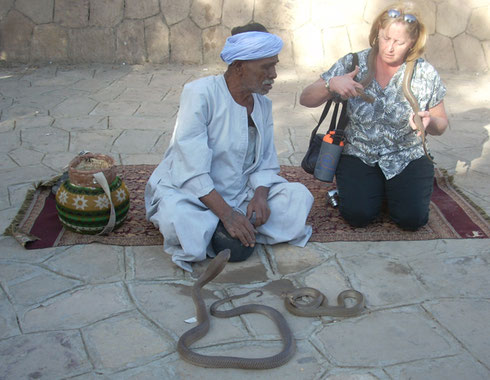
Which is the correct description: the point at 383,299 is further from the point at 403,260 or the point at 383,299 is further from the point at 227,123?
the point at 227,123

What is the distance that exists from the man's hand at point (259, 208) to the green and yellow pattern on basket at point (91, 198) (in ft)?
2.84

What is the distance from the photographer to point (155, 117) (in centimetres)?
643

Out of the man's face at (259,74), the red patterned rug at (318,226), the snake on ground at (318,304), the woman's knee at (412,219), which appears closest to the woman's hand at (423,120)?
the woman's knee at (412,219)

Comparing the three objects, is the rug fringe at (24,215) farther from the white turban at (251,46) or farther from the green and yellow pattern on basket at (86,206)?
the white turban at (251,46)

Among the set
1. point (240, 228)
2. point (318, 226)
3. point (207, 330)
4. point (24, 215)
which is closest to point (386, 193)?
point (318, 226)

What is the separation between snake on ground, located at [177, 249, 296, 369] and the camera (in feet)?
9.12

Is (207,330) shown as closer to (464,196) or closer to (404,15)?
(404,15)

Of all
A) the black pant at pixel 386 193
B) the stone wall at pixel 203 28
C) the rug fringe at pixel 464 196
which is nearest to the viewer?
the black pant at pixel 386 193

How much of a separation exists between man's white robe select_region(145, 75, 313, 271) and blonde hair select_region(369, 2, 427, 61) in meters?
0.90

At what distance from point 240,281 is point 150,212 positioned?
2.64 feet

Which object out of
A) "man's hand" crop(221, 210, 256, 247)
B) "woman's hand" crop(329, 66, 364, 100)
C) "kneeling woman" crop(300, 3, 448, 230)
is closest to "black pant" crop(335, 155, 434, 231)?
"kneeling woman" crop(300, 3, 448, 230)

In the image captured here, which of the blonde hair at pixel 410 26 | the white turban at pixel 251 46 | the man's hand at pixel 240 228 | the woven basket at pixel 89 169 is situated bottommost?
the man's hand at pixel 240 228

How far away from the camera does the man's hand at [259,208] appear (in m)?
3.79

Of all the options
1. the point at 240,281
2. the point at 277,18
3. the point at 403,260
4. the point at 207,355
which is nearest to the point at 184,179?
the point at 240,281
